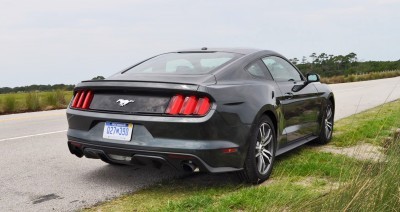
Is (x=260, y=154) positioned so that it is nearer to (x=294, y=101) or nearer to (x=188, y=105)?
(x=188, y=105)

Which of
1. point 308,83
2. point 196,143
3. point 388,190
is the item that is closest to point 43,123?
point 308,83

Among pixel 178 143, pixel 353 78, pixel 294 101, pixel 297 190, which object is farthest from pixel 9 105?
pixel 353 78

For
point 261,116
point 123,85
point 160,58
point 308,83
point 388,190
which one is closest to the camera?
point 388,190

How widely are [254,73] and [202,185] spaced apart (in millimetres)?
1353

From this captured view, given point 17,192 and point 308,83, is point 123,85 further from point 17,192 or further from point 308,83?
point 308,83

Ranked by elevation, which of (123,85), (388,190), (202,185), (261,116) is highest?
(123,85)

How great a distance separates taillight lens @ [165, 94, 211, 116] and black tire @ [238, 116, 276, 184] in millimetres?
656

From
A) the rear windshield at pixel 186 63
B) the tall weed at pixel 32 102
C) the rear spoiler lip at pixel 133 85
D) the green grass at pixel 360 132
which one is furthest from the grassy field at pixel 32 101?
the rear spoiler lip at pixel 133 85

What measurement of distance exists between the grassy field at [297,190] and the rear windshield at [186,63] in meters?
1.18

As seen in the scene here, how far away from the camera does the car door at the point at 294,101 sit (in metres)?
5.41

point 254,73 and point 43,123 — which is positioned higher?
point 254,73

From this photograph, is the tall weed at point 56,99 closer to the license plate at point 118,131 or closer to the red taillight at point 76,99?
the red taillight at point 76,99

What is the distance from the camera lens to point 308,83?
631cm

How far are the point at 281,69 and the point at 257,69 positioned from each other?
77 cm
